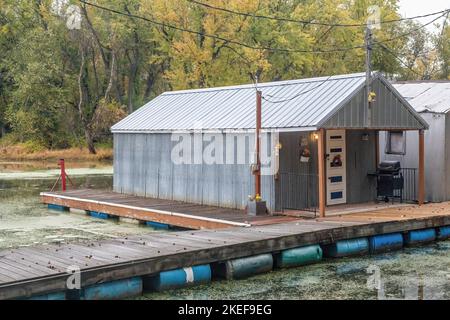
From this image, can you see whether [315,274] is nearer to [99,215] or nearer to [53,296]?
[53,296]

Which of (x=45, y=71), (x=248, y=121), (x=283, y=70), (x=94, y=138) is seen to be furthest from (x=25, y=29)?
(x=248, y=121)

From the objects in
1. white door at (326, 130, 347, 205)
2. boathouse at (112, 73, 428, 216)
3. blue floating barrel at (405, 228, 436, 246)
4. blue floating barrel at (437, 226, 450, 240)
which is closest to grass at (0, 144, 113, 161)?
boathouse at (112, 73, 428, 216)

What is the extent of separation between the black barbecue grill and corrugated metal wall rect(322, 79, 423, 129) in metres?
1.32

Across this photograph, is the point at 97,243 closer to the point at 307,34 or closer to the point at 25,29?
the point at 307,34

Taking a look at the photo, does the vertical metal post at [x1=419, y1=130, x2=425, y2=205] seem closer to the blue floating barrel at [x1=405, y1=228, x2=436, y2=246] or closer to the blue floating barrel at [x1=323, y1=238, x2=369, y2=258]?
the blue floating barrel at [x1=405, y1=228, x2=436, y2=246]

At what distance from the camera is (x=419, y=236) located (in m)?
14.5

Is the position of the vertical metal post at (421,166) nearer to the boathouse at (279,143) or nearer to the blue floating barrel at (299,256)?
the boathouse at (279,143)

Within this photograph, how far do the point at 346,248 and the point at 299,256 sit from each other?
1378mm

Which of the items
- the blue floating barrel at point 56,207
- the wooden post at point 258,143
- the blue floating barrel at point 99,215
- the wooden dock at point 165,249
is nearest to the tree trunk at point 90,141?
the blue floating barrel at point 56,207

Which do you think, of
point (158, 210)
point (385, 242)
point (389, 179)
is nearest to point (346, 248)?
point (385, 242)

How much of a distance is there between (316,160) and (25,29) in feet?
137

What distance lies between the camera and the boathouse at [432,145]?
18062mm

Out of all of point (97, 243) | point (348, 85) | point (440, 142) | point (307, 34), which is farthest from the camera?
point (307, 34)

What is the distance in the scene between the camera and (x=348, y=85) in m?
15.8
